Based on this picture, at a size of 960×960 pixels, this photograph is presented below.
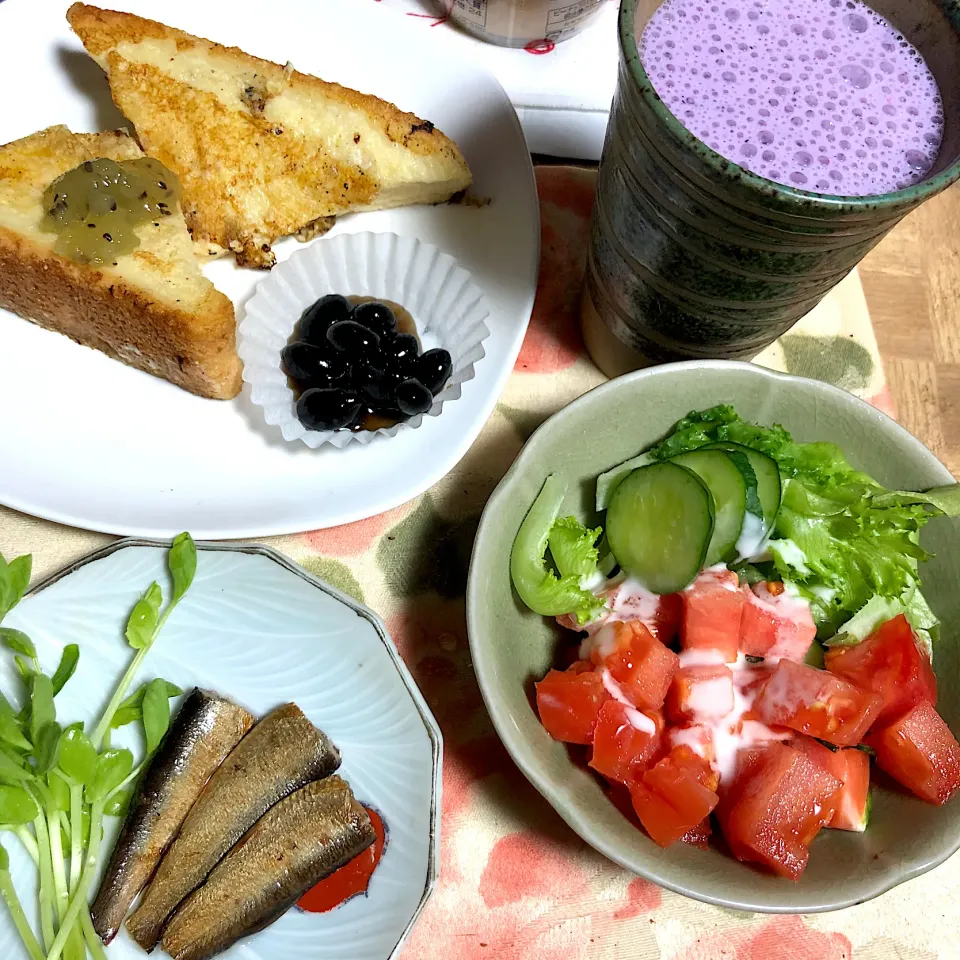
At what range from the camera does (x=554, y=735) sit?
1.09m

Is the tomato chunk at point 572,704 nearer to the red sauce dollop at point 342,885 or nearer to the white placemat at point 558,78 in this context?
the red sauce dollop at point 342,885

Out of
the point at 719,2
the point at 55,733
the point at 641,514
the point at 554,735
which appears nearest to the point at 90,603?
the point at 55,733

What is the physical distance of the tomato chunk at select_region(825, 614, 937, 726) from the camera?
42.7 inches

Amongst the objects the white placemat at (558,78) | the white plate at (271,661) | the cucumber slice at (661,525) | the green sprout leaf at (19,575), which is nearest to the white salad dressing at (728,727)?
the cucumber slice at (661,525)

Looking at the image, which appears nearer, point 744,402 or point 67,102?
point 744,402

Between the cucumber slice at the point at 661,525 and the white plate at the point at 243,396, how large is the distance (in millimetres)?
289

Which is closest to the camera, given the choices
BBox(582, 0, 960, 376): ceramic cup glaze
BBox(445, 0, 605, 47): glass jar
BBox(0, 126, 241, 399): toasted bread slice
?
BBox(582, 0, 960, 376): ceramic cup glaze

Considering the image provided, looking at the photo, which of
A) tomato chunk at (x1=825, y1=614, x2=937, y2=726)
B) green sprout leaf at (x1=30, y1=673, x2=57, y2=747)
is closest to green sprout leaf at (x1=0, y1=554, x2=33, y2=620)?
green sprout leaf at (x1=30, y1=673, x2=57, y2=747)

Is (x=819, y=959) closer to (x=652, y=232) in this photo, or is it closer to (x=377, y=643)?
(x=377, y=643)

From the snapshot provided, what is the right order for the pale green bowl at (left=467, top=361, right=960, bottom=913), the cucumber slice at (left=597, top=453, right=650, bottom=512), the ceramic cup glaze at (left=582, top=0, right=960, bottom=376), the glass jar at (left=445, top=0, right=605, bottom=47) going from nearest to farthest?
the ceramic cup glaze at (left=582, top=0, right=960, bottom=376) < the pale green bowl at (left=467, top=361, right=960, bottom=913) < the cucumber slice at (left=597, top=453, right=650, bottom=512) < the glass jar at (left=445, top=0, right=605, bottom=47)

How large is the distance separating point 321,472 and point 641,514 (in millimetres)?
518

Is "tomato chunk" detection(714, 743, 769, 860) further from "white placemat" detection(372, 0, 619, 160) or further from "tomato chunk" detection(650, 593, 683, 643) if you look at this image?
"white placemat" detection(372, 0, 619, 160)

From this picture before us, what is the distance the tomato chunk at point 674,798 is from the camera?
3.30ft

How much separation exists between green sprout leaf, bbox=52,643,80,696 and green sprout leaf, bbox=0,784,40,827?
135 millimetres
